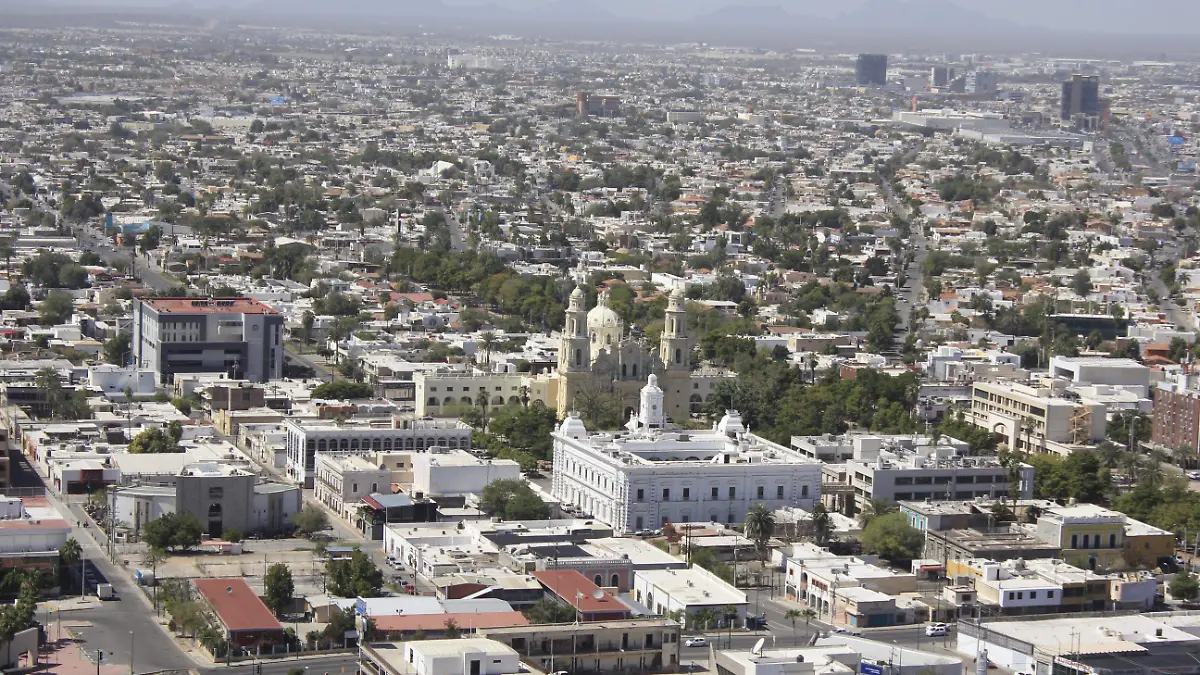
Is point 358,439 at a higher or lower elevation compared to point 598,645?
lower

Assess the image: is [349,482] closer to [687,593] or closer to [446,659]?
[687,593]

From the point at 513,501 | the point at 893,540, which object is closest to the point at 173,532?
the point at 513,501

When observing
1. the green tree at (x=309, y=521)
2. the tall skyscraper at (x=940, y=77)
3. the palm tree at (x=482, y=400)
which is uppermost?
the green tree at (x=309, y=521)

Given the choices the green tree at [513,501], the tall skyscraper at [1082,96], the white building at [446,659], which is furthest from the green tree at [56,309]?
the tall skyscraper at [1082,96]

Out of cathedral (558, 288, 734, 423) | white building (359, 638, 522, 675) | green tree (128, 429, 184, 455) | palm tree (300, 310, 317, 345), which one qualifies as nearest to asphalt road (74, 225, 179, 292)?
palm tree (300, 310, 317, 345)

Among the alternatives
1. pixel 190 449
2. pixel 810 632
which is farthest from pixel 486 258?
pixel 810 632

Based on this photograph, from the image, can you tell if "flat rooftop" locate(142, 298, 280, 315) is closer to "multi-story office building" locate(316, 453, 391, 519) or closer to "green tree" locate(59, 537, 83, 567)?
"multi-story office building" locate(316, 453, 391, 519)

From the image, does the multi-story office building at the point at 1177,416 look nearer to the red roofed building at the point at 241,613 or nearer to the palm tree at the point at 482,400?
the palm tree at the point at 482,400
